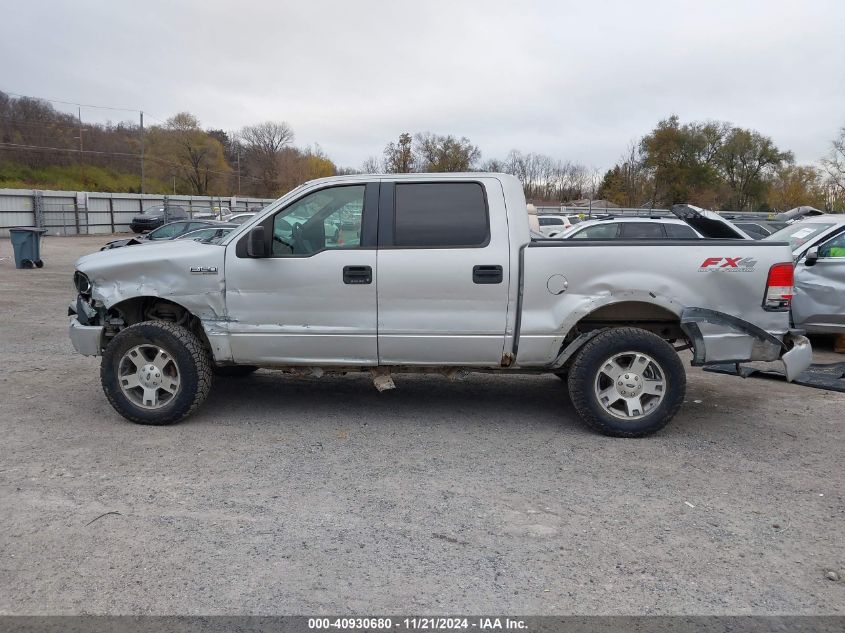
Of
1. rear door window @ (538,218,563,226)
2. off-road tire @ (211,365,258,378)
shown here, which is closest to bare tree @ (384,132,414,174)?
rear door window @ (538,218,563,226)

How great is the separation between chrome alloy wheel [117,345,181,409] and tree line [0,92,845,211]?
4706cm

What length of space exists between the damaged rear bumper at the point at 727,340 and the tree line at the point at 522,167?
46652 mm

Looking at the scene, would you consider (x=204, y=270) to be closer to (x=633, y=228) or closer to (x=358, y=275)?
(x=358, y=275)

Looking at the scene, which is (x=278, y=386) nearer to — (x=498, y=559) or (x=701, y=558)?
(x=498, y=559)

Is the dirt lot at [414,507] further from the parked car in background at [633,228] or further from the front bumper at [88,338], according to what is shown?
the parked car in background at [633,228]

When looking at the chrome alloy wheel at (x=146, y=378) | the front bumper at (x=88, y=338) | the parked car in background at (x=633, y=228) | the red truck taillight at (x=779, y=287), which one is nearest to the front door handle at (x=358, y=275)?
the chrome alloy wheel at (x=146, y=378)

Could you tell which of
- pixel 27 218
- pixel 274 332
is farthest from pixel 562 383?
pixel 27 218

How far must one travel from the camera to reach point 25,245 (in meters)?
19.0

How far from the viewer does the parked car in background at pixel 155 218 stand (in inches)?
1485

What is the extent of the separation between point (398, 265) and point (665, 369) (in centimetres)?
221

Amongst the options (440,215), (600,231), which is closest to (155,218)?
(600,231)

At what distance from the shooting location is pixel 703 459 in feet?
16.0

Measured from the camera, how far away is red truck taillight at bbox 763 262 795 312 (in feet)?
16.9

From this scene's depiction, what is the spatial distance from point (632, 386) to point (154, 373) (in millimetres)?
3801
